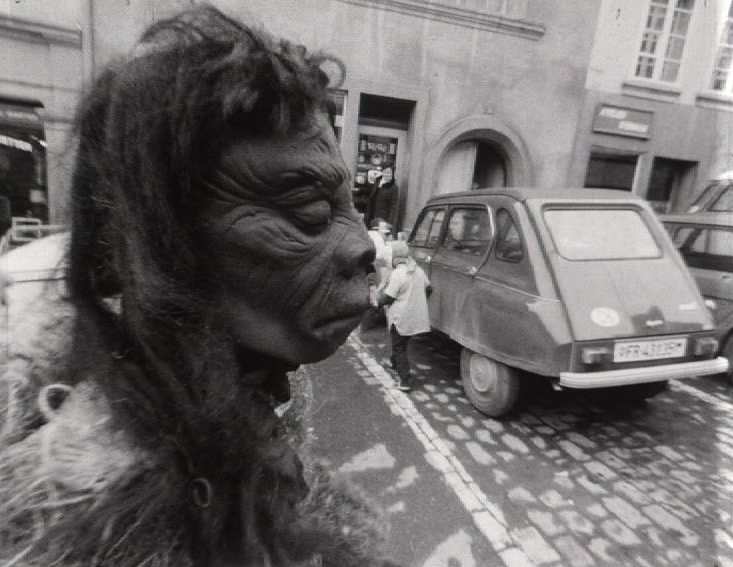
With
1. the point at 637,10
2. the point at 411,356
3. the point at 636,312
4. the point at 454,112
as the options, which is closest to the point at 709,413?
the point at 636,312

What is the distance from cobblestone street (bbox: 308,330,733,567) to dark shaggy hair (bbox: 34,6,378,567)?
2378 millimetres

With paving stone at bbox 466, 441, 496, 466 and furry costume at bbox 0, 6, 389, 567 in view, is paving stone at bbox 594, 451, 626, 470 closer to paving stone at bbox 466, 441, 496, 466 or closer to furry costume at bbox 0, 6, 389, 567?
paving stone at bbox 466, 441, 496, 466

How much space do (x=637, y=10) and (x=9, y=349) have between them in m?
13.9

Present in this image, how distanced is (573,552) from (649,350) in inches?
72.3

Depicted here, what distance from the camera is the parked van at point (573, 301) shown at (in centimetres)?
385

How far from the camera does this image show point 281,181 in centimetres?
73

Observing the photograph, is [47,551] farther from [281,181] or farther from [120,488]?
[281,181]

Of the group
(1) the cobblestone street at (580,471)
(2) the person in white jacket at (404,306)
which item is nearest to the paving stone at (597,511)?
(1) the cobblestone street at (580,471)

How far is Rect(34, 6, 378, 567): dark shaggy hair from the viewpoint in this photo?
0.65 m

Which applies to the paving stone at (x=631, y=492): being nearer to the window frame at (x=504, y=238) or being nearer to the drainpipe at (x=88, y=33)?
the window frame at (x=504, y=238)

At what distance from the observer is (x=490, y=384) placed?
4.46 m

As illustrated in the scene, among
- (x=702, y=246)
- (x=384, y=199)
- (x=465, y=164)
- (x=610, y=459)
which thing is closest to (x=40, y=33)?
(x=384, y=199)

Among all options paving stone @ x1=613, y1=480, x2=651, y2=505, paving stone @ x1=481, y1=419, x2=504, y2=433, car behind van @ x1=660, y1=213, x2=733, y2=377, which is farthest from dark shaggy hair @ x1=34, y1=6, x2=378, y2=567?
car behind van @ x1=660, y1=213, x2=733, y2=377

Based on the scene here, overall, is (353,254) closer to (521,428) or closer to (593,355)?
(593,355)
